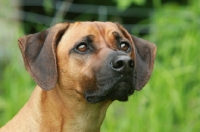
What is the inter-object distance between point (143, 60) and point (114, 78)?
0.71 metres

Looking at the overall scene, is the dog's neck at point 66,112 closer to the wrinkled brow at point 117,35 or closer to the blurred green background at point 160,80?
the wrinkled brow at point 117,35

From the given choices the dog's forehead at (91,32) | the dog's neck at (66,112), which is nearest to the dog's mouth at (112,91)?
the dog's neck at (66,112)

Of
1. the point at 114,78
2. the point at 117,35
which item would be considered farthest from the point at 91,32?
the point at 114,78

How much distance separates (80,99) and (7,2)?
286cm

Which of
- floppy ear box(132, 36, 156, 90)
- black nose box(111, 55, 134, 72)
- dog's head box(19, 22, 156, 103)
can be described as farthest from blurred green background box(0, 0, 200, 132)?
black nose box(111, 55, 134, 72)

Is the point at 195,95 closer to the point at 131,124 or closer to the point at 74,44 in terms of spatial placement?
the point at 131,124

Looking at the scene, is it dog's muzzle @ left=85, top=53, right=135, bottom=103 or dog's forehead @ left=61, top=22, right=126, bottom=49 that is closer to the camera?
dog's muzzle @ left=85, top=53, right=135, bottom=103

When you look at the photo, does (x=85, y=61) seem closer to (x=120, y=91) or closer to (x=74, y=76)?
(x=74, y=76)

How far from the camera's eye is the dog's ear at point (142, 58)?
222 inches

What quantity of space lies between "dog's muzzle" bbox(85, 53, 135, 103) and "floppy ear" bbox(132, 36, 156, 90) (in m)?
0.39

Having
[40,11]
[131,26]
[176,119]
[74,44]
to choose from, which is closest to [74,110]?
[74,44]

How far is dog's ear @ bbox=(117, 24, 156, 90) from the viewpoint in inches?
222

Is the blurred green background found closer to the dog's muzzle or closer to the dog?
the dog

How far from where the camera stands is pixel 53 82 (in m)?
5.26
